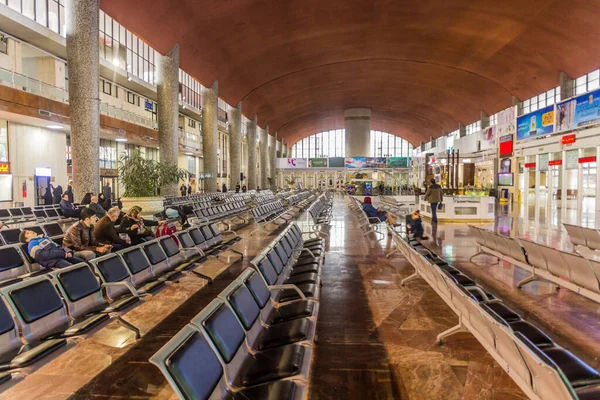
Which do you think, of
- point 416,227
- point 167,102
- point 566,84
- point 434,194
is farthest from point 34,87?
point 566,84

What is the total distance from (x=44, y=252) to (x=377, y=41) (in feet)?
96.4

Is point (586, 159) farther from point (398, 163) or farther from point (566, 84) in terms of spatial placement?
point (398, 163)

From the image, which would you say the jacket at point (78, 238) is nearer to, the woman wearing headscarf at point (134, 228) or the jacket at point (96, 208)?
the woman wearing headscarf at point (134, 228)

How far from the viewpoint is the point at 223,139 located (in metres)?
49.8

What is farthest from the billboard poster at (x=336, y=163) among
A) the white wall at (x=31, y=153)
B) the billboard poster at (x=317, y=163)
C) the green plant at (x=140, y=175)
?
the green plant at (x=140, y=175)

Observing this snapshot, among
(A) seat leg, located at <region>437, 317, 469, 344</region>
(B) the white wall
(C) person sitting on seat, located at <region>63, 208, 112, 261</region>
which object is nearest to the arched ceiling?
(B) the white wall

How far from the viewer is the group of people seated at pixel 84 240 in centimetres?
498

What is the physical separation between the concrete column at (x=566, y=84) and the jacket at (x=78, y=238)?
2904 cm

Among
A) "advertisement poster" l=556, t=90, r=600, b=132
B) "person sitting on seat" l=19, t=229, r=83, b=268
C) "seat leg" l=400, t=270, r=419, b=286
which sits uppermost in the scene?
"advertisement poster" l=556, t=90, r=600, b=132

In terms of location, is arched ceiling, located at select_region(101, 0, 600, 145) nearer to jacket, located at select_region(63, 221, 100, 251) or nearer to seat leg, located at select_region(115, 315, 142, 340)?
jacket, located at select_region(63, 221, 100, 251)

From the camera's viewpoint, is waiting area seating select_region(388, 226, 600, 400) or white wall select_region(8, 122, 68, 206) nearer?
waiting area seating select_region(388, 226, 600, 400)

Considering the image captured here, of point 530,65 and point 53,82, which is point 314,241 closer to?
point 53,82

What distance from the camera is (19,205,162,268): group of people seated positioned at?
498 cm

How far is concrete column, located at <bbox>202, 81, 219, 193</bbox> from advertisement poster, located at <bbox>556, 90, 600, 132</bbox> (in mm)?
20273
